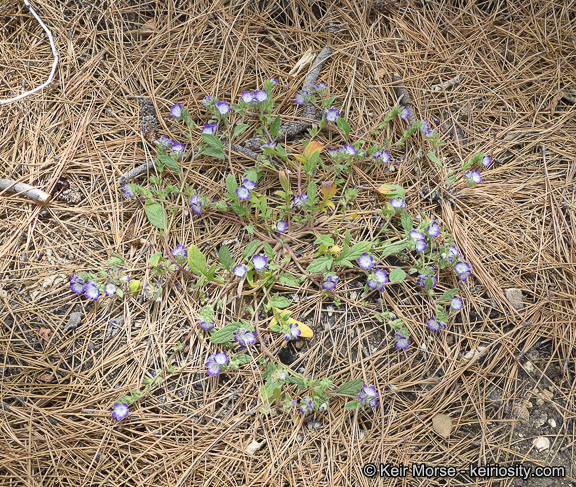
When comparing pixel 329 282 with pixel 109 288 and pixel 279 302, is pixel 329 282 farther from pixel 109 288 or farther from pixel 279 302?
pixel 109 288

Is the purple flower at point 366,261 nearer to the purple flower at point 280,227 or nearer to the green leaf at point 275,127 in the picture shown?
the purple flower at point 280,227

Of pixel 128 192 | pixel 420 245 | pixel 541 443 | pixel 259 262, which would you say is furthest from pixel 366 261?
pixel 128 192

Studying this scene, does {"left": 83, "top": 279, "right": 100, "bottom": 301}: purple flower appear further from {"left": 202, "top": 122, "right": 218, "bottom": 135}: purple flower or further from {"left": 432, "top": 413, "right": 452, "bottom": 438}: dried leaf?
{"left": 432, "top": 413, "right": 452, "bottom": 438}: dried leaf

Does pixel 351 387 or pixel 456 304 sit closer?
pixel 351 387

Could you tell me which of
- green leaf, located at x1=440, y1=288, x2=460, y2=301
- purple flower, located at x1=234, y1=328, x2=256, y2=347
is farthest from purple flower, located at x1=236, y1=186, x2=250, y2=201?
green leaf, located at x1=440, y1=288, x2=460, y2=301

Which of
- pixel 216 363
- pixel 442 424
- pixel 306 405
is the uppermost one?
pixel 216 363

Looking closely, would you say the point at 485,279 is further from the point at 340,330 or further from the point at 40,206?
the point at 40,206
